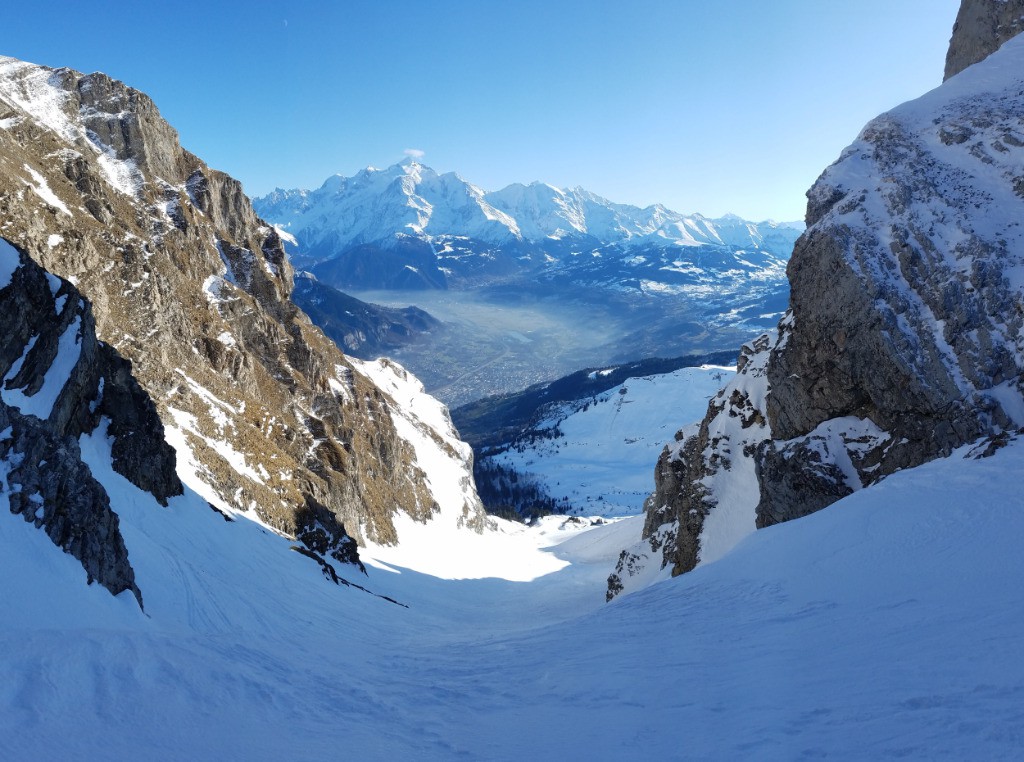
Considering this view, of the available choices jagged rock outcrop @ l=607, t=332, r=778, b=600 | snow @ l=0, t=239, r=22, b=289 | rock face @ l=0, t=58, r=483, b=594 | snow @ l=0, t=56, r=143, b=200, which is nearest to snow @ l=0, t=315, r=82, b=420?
rock face @ l=0, t=58, r=483, b=594

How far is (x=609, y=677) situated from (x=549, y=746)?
390 centimetres

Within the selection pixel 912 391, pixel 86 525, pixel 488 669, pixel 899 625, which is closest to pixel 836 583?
pixel 899 625

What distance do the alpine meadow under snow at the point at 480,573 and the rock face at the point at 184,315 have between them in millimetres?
339

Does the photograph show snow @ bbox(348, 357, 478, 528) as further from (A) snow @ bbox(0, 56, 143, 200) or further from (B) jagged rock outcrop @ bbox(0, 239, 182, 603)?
(B) jagged rock outcrop @ bbox(0, 239, 182, 603)

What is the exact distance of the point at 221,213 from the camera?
76.5m

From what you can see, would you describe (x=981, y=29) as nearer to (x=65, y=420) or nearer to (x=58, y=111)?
(x=65, y=420)

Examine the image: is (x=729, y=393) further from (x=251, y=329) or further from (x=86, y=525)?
(x=251, y=329)

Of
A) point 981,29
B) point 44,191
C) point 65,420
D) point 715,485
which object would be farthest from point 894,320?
point 44,191

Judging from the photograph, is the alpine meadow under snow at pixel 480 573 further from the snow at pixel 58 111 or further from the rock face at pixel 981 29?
the snow at pixel 58 111

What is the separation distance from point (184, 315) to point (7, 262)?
3079 centimetres

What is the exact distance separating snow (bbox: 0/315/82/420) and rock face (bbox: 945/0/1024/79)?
66.0m

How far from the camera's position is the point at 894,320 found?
31.8 metres

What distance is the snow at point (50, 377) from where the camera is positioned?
71.6 feet

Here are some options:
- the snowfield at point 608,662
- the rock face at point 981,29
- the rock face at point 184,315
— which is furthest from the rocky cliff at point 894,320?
the rock face at point 184,315
